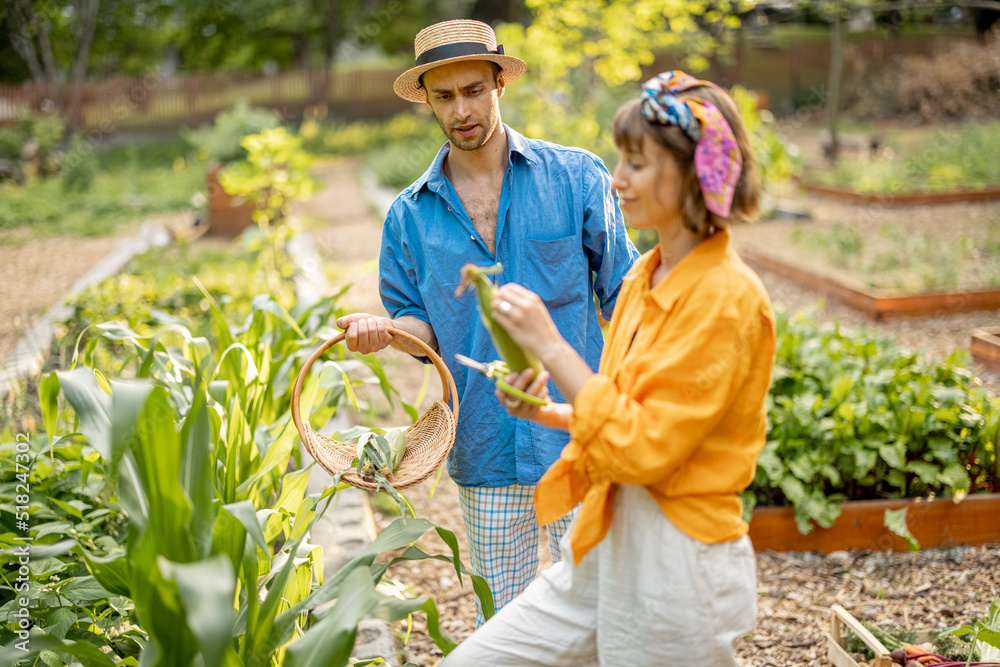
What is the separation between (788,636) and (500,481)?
128 centimetres

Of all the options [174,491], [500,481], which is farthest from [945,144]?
[174,491]

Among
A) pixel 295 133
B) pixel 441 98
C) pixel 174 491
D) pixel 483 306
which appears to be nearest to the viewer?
pixel 483 306

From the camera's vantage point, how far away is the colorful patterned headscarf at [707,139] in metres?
1.45

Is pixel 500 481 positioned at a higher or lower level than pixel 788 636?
higher

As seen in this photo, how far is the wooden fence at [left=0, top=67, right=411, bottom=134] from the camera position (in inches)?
754

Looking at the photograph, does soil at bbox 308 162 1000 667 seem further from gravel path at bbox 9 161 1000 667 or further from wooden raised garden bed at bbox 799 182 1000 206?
wooden raised garden bed at bbox 799 182 1000 206

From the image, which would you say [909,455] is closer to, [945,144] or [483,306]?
[483,306]

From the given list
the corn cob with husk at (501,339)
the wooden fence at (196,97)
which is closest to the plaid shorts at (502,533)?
the corn cob with husk at (501,339)

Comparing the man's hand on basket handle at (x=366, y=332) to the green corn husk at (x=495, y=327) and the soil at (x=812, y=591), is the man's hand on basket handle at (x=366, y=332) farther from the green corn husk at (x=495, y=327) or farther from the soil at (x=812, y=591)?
the soil at (x=812, y=591)

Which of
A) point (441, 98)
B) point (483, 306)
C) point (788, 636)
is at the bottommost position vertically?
point (788, 636)

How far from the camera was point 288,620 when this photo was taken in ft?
6.31

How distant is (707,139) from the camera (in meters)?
1.45

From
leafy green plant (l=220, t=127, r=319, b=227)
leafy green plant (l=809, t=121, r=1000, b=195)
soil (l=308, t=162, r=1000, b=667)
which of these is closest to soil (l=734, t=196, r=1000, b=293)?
leafy green plant (l=809, t=121, r=1000, b=195)

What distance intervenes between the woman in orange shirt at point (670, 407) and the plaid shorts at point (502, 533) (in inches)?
26.6
